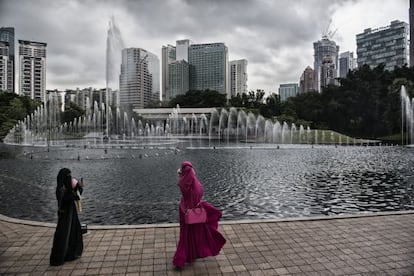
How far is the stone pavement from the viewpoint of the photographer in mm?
4754

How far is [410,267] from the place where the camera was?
15.9ft

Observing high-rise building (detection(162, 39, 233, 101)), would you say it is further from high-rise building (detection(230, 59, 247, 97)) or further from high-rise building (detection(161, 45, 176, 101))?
high-rise building (detection(230, 59, 247, 97))

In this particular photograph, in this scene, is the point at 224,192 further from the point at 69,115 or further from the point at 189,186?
the point at 69,115

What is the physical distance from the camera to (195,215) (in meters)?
4.75

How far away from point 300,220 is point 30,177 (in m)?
12.2

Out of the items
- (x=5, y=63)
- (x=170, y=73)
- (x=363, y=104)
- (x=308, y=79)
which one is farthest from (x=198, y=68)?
(x=308, y=79)

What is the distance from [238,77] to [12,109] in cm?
6465

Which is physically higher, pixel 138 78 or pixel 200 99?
pixel 138 78

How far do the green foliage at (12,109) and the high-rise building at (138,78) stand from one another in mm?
17513

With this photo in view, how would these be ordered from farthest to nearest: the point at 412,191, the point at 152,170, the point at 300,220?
the point at 152,170 < the point at 412,191 < the point at 300,220

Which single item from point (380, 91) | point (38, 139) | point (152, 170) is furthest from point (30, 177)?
point (380, 91)

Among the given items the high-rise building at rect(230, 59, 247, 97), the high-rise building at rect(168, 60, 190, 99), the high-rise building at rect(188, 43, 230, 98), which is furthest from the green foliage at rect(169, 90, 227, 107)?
the high-rise building at rect(230, 59, 247, 97)

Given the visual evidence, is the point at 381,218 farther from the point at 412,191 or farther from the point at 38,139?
the point at 38,139

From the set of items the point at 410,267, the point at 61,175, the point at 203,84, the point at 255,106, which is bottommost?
the point at 410,267
